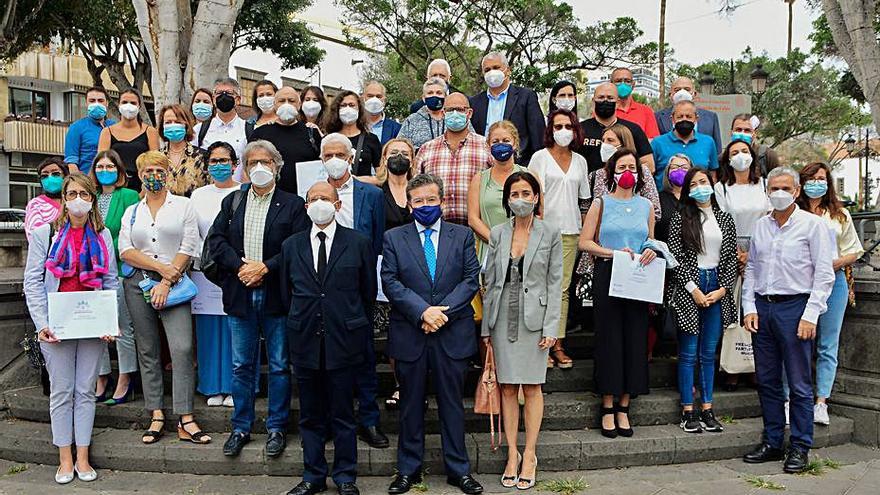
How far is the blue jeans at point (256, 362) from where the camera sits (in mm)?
5121

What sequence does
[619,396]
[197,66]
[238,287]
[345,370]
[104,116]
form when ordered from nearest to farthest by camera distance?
[345,370] → [238,287] → [619,396] → [104,116] → [197,66]

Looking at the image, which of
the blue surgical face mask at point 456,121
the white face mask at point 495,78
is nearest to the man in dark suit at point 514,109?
the white face mask at point 495,78

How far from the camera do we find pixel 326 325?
4.62 m

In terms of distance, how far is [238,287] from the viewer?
5062 millimetres

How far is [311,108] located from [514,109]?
1.88 meters

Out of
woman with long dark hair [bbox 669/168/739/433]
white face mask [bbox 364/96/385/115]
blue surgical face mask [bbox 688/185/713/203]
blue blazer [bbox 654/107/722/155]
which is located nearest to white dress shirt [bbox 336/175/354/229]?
white face mask [bbox 364/96/385/115]

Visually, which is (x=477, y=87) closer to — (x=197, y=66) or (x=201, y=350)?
(x=197, y=66)

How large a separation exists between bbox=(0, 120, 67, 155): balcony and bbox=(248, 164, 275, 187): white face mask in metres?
25.4

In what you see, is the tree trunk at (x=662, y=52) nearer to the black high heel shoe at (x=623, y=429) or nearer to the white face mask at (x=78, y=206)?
the black high heel shoe at (x=623, y=429)

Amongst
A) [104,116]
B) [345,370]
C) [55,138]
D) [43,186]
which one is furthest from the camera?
[55,138]

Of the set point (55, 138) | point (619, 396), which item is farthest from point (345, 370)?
point (55, 138)

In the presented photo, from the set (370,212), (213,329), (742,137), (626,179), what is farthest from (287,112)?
(742,137)

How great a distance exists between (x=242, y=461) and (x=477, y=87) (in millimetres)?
19162

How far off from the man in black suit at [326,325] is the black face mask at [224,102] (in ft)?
7.63
